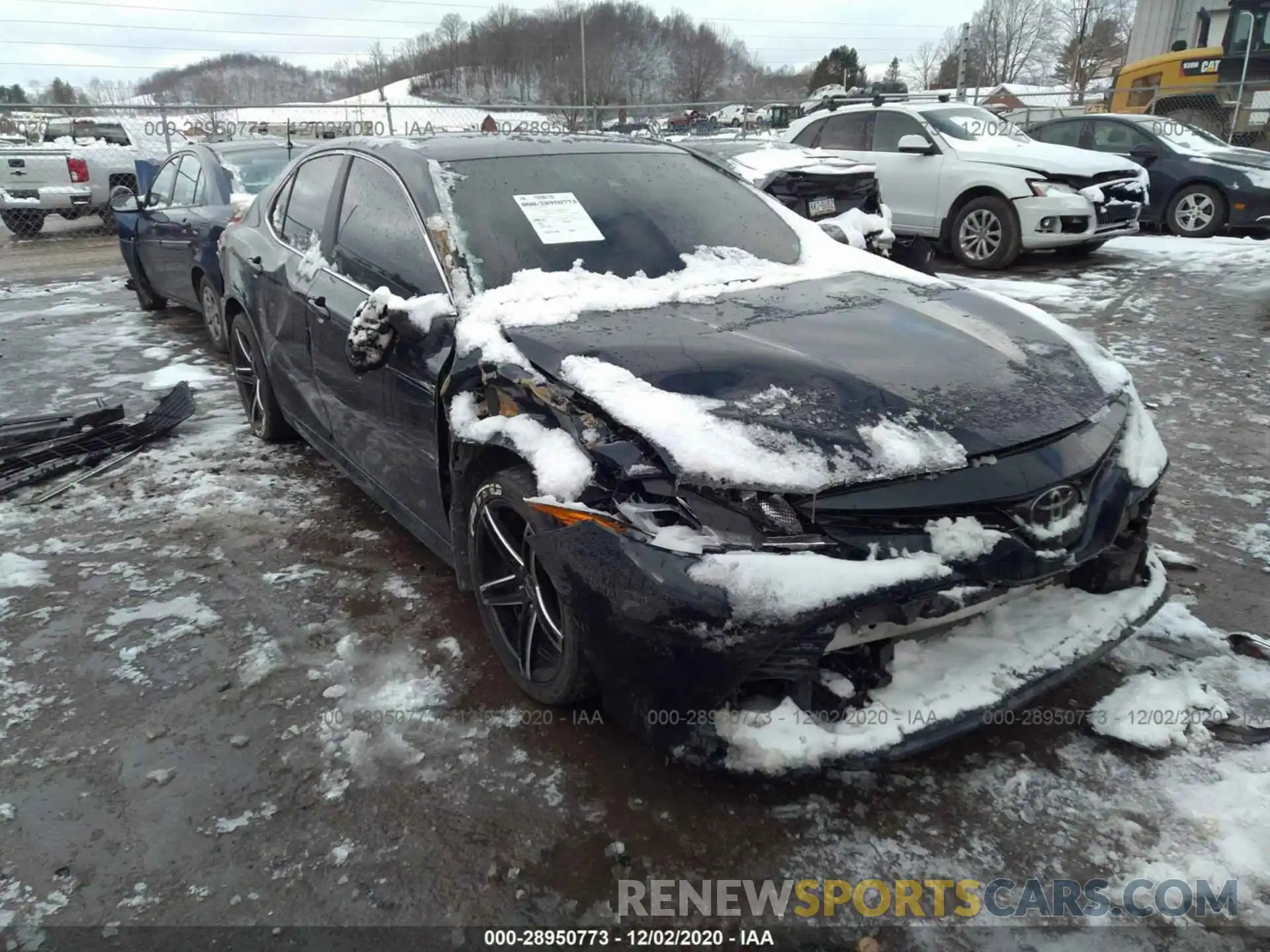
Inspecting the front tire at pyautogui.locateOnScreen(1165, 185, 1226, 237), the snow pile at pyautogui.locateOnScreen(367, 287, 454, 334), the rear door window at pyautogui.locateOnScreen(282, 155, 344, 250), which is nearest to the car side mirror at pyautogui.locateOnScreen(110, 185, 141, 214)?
the rear door window at pyautogui.locateOnScreen(282, 155, 344, 250)

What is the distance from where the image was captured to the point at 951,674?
223 centimetres

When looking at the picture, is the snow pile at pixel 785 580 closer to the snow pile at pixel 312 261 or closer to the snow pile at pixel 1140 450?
the snow pile at pixel 1140 450

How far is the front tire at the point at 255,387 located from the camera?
15.6ft

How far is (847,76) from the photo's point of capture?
54500 millimetres

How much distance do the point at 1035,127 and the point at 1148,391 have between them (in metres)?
8.26

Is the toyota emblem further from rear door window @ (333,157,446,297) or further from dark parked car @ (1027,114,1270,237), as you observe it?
dark parked car @ (1027,114,1270,237)

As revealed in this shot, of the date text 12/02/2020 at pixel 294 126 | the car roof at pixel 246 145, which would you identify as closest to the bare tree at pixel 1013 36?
the date text 12/02/2020 at pixel 294 126

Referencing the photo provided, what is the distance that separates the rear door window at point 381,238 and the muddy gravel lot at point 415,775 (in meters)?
1.16

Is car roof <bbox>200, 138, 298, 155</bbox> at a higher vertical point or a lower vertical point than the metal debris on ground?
higher

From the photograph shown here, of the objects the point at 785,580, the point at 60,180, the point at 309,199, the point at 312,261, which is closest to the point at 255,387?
the point at 309,199

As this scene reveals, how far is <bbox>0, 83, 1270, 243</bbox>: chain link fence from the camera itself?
45.4ft

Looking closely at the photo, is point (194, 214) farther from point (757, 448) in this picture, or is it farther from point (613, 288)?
point (757, 448)

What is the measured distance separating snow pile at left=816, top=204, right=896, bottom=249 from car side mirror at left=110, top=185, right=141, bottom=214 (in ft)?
18.6

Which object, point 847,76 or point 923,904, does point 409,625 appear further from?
point 847,76
